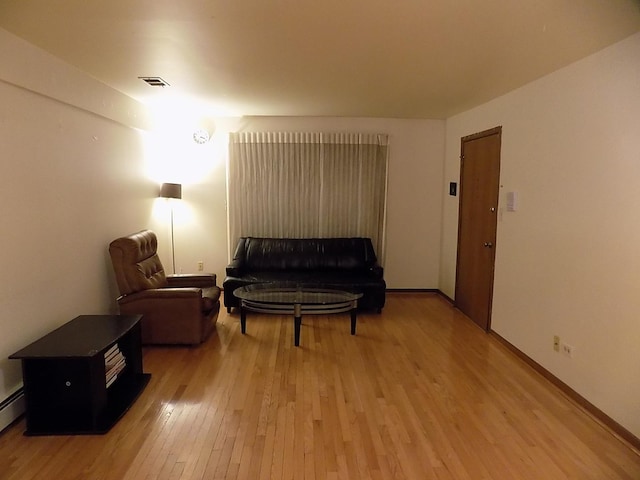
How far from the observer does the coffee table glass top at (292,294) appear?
4000mm

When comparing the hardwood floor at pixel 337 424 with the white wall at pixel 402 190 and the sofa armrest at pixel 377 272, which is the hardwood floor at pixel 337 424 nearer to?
the sofa armrest at pixel 377 272

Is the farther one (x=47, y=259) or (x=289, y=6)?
(x=47, y=259)

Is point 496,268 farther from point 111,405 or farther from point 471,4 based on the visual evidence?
point 111,405

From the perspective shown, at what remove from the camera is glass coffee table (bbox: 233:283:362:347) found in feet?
12.7

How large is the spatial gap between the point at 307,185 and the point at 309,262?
3.52 ft

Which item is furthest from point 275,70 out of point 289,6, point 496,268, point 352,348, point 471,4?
point 496,268

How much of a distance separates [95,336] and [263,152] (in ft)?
11.1

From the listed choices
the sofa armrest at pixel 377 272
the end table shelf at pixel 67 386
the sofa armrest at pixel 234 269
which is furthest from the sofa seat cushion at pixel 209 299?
the sofa armrest at pixel 377 272

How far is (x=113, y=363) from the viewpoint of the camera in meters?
2.85

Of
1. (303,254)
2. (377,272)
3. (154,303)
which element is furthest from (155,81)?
(377,272)

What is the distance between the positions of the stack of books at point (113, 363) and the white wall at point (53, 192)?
52 centimetres

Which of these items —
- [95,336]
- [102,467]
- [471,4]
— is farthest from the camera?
[95,336]

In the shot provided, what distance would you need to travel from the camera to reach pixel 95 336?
2.72m

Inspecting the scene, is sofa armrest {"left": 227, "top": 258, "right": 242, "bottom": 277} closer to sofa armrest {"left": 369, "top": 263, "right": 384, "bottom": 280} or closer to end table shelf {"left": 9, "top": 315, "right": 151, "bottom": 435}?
sofa armrest {"left": 369, "top": 263, "right": 384, "bottom": 280}
